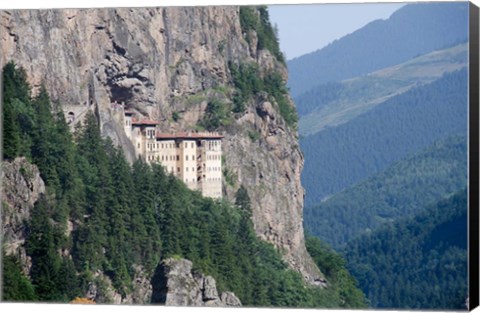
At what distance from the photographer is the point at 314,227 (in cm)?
6162

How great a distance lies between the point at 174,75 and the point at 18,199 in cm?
874

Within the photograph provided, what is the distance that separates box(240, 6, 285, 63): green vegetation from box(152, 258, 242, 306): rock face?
11778mm

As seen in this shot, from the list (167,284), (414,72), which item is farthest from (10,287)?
(414,72)

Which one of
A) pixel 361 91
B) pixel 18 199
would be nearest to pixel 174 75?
pixel 18 199

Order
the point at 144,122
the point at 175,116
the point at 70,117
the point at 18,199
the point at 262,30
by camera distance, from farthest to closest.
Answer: the point at 262,30 → the point at 175,116 → the point at 144,122 → the point at 70,117 → the point at 18,199

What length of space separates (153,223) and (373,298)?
9893mm

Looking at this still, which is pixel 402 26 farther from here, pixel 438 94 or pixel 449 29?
pixel 449 29

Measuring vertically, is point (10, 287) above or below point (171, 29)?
below

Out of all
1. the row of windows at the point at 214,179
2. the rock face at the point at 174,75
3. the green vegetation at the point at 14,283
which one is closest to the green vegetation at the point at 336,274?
the rock face at the point at 174,75

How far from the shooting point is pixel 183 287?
148 feet

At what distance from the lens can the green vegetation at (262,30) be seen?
56.9 meters

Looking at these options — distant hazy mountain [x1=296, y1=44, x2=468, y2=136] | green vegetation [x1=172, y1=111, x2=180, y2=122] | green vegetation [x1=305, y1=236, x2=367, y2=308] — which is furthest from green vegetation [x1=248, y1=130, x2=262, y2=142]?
distant hazy mountain [x1=296, y1=44, x2=468, y2=136]

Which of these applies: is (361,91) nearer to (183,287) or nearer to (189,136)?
(189,136)

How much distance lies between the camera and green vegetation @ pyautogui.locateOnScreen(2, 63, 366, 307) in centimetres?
4369
